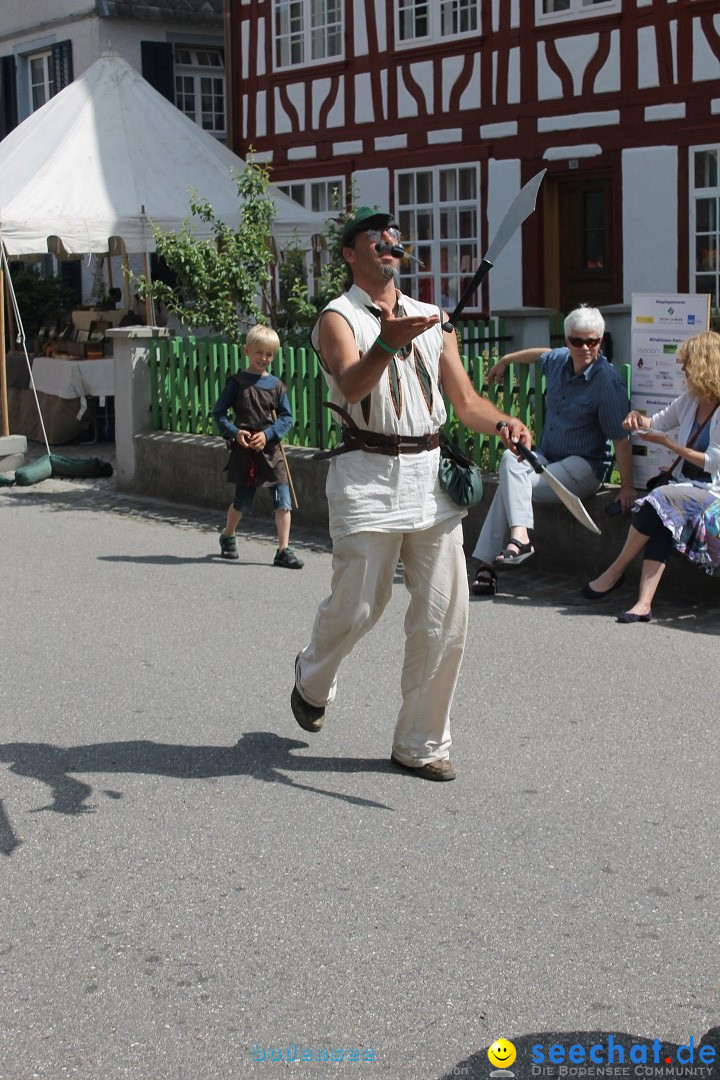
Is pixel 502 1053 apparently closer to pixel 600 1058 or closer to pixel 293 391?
pixel 600 1058

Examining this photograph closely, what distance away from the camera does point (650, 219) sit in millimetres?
16781

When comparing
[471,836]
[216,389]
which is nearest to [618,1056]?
[471,836]

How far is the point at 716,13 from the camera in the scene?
15750mm

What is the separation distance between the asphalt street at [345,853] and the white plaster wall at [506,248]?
1059cm

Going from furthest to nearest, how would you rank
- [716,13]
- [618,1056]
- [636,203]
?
[636,203]
[716,13]
[618,1056]

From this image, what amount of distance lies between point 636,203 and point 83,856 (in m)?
13.4

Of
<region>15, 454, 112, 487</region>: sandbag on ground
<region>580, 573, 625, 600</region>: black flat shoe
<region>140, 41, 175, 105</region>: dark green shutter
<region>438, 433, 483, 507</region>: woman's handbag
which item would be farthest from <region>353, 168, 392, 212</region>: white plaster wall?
<region>438, 433, 483, 507</region>: woman's handbag

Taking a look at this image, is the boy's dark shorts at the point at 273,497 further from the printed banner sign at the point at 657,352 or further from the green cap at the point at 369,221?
the green cap at the point at 369,221

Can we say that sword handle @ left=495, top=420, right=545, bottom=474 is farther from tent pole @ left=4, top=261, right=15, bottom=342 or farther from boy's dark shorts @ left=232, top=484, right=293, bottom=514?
tent pole @ left=4, top=261, right=15, bottom=342

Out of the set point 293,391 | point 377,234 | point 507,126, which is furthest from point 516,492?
point 507,126

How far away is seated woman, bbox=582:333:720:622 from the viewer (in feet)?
26.4

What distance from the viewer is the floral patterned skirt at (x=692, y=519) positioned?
799 cm

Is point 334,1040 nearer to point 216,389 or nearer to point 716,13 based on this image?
point 216,389

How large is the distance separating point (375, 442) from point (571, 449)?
4.06 m
